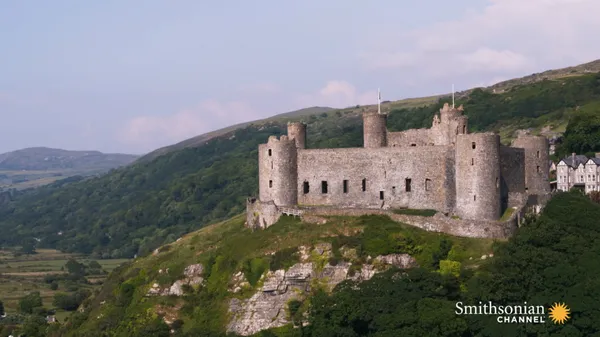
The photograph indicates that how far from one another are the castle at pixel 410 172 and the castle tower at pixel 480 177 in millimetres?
65

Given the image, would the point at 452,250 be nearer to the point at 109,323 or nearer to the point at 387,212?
the point at 387,212

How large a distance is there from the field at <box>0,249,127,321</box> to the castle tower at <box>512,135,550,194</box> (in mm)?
65858

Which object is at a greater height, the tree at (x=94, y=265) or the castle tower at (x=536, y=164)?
the castle tower at (x=536, y=164)

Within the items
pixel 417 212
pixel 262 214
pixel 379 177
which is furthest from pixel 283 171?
pixel 417 212

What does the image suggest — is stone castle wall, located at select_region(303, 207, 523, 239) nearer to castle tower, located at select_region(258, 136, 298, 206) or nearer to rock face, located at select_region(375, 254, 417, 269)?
rock face, located at select_region(375, 254, 417, 269)

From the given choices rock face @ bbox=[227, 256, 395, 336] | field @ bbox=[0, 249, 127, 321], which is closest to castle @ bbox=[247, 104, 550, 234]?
rock face @ bbox=[227, 256, 395, 336]

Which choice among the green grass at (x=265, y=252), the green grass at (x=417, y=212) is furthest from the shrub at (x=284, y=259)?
the green grass at (x=417, y=212)

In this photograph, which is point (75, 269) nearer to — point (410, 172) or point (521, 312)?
point (410, 172)

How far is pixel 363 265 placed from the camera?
5925 cm

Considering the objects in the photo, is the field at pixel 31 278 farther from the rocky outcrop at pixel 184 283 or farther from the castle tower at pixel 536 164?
the castle tower at pixel 536 164

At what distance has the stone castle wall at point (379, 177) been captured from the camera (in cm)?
6412

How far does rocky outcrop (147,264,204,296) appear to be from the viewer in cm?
6562

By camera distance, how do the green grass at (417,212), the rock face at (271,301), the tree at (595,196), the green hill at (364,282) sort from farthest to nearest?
the tree at (595,196) → the green grass at (417,212) → the rock face at (271,301) → the green hill at (364,282)

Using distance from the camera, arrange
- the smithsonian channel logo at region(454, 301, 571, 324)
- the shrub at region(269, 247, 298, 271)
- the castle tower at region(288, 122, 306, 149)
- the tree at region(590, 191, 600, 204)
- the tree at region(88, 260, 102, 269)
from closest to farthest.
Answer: the smithsonian channel logo at region(454, 301, 571, 324), the shrub at region(269, 247, 298, 271), the castle tower at region(288, 122, 306, 149), the tree at region(590, 191, 600, 204), the tree at region(88, 260, 102, 269)
